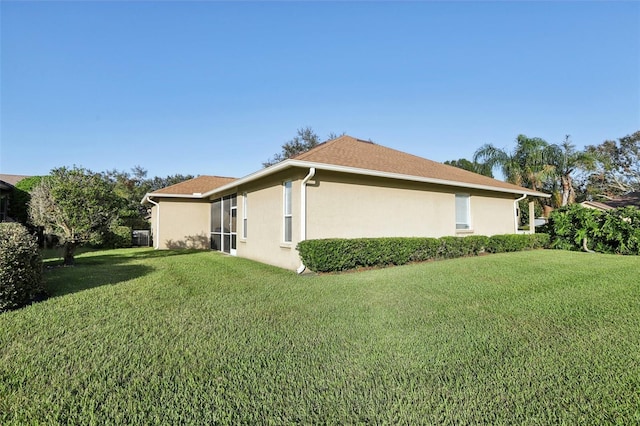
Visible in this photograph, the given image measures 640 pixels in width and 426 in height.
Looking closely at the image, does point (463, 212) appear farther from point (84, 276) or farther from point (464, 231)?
point (84, 276)

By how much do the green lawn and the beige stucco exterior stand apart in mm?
3077

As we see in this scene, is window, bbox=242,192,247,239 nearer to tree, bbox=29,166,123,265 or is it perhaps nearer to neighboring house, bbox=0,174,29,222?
tree, bbox=29,166,123,265

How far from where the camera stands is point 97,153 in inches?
719

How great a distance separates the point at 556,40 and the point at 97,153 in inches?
878

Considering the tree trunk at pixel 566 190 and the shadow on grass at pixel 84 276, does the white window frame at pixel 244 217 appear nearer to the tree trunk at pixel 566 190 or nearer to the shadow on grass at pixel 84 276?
the shadow on grass at pixel 84 276

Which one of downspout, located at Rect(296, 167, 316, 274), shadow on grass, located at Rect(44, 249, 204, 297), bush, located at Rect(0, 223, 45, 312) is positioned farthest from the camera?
downspout, located at Rect(296, 167, 316, 274)

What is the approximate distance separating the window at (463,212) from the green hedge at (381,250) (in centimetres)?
124

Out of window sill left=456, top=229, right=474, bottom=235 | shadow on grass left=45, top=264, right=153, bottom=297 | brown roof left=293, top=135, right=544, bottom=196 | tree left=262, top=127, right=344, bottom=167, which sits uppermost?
tree left=262, top=127, right=344, bottom=167

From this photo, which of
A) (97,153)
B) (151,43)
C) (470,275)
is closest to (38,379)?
(470,275)

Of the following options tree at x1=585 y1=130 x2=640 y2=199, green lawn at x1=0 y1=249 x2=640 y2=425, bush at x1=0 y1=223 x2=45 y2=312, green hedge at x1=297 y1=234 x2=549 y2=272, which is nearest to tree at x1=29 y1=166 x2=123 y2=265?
bush at x1=0 y1=223 x2=45 y2=312

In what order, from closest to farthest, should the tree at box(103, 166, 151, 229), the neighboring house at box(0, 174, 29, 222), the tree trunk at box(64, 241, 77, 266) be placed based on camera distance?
the tree trunk at box(64, 241, 77, 266)
the neighboring house at box(0, 174, 29, 222)
the tree at box(103, 166, 151, 229)

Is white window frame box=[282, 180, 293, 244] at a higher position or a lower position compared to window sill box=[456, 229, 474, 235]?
higher

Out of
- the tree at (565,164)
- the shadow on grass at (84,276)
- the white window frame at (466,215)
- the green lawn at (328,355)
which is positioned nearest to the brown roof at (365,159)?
the white window frame at (466,215)

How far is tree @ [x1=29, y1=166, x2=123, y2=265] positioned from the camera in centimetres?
854
